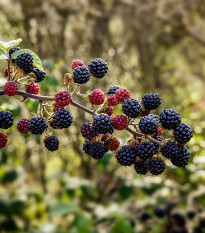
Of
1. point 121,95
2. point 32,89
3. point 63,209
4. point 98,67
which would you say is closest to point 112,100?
point 121,95

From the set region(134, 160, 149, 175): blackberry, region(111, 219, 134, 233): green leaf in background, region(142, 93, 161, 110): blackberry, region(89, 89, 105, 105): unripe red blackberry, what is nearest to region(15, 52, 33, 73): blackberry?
region(89, 89, 105, 105): unripe red blackberry

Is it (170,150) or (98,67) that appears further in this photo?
(98,67)

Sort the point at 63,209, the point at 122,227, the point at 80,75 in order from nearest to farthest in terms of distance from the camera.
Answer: the point at 80,75, the point at 122,227, the point at 63,209

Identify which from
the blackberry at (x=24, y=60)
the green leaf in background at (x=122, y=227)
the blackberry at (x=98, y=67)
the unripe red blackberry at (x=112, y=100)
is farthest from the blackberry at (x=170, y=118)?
the green leaf in background at (x=122, y=227)

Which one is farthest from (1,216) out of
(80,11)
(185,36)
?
(185,36)

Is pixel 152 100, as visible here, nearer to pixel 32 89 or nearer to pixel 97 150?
pixel 97 150

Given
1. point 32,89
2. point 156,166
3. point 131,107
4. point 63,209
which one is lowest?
point 63,209

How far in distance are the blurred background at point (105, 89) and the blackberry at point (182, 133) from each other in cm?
187

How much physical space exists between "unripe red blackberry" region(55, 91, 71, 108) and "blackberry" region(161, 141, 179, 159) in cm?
47

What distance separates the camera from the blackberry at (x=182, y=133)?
4.06 ft

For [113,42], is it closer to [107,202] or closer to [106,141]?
[107,202]

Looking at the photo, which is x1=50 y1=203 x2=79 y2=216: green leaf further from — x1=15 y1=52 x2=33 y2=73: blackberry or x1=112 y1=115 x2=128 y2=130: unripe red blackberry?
x1=15 y1=52 x2=33 y2=73: blackberry

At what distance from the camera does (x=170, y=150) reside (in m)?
1.25

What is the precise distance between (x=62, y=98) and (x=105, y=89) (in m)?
3.46
